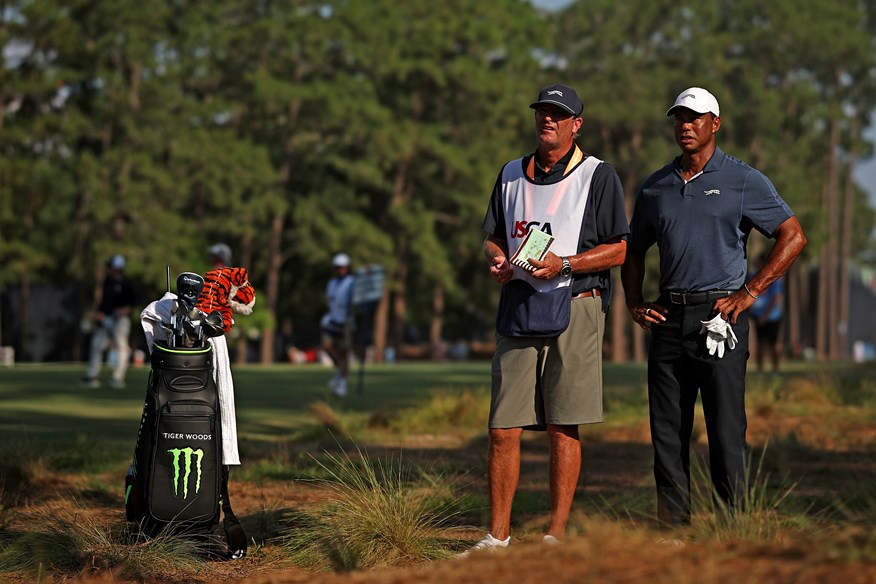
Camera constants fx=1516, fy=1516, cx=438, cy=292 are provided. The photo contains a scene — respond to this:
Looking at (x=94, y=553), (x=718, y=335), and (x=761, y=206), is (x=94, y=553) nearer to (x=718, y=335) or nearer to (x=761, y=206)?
(x=718, y=335)

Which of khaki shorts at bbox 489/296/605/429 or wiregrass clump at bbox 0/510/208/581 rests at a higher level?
khaki shorts at bbox 489/296/605/429

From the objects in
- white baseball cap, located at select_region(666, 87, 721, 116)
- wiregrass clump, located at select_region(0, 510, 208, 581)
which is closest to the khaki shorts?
white baseball cap, located at select_region(666, 87, 721, 116)

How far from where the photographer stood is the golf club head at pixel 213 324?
745 cm

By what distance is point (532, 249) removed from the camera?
6938 millimetres

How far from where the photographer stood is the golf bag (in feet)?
24.0

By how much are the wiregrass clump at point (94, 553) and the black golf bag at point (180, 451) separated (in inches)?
6.3

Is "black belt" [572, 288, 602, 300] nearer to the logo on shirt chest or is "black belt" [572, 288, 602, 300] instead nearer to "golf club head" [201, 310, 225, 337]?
the logo on shirt chest

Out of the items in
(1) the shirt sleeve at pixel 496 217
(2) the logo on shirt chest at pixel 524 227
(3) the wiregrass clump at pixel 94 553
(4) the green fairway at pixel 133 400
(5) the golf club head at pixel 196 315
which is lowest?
(3) the wiregrass clump at pixel 94 553

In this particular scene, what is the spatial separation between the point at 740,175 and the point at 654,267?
56431 millimetres

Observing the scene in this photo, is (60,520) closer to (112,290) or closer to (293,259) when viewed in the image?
(112,290)

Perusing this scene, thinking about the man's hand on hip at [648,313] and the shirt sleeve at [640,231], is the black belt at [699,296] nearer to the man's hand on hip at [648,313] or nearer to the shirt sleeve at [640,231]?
the man's hand on hip at [648,313]

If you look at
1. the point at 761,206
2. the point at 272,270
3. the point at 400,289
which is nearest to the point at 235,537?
the point at 761,206

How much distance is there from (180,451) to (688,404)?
2.47m

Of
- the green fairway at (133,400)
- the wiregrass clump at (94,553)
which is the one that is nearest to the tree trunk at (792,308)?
the green fairway at (133,400)
